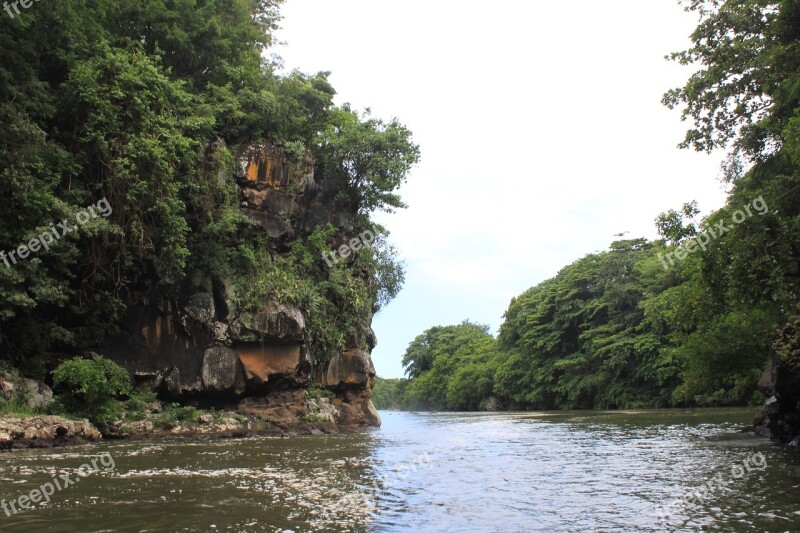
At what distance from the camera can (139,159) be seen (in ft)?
70.0

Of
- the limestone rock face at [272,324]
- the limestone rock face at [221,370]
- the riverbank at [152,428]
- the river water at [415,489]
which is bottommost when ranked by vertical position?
the riverbank at [152,428]

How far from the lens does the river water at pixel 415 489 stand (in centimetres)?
699

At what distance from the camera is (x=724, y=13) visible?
19141 millimetres

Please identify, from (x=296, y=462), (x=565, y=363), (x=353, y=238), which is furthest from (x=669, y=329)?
(x=296, y=462)

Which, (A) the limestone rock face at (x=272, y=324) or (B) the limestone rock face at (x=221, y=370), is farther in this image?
(A) the limestone rock face at (x=272, y=324)

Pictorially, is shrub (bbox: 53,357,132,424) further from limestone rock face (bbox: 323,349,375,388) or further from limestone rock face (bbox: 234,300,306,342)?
limestone rock face (bbox: 323,349,375,388)

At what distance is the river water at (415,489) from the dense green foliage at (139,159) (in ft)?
25.4

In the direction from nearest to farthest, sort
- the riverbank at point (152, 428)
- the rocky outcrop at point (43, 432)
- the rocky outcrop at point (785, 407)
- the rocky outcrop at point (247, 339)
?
1. the rocky outcrop at point (785, 407)
2. the rocky outcrop at point (43, 432)
3. the riverbank at point (152, 428)
4. the rocky outcrop at point (247, 339)

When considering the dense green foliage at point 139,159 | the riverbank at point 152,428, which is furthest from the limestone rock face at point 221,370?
the dense green foliage at point 139,159

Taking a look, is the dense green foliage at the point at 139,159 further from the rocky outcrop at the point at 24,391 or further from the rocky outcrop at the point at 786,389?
the rocky outcrop at the point at 786,389

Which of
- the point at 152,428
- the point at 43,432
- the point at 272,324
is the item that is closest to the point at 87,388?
the point at 43,432

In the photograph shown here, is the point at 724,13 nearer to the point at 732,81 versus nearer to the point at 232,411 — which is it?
the point at 732,81

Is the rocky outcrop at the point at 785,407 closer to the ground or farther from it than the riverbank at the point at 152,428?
farther from it

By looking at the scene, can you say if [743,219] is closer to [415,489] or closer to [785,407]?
[785,407]
